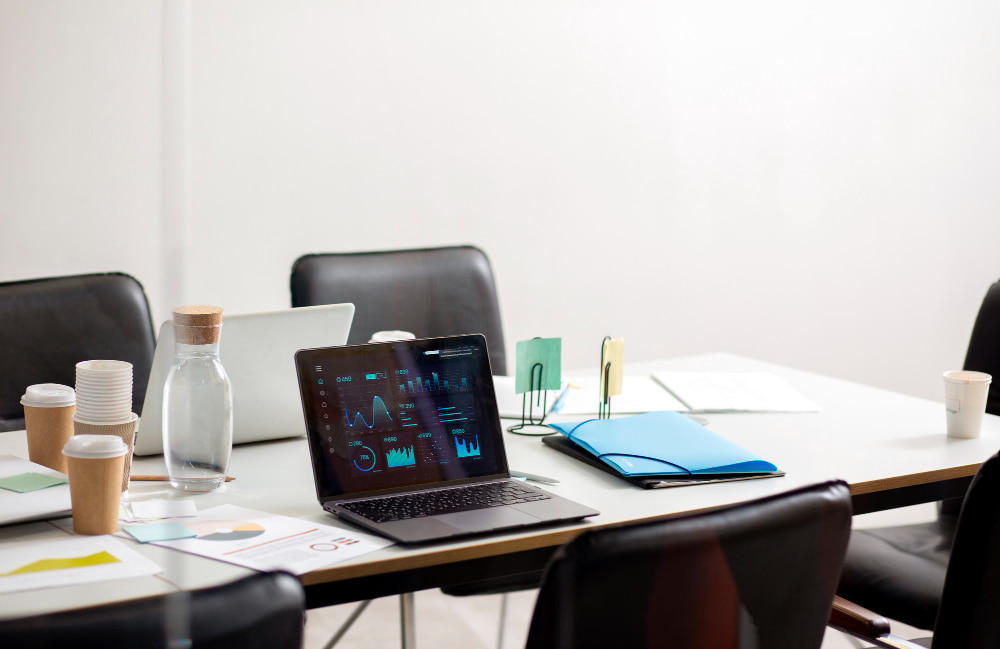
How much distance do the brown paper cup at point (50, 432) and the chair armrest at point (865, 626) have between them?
1.07 meters

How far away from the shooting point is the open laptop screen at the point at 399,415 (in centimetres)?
131

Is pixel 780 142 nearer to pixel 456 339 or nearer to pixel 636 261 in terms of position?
pixel 636 261

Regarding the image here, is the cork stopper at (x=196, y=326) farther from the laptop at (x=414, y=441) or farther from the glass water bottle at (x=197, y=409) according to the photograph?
the laptop at (x=414, y=441)

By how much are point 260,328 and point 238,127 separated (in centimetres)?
144

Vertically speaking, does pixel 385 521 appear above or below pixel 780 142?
below

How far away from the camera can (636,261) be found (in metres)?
3.38

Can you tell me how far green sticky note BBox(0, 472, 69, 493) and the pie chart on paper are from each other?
0.20m

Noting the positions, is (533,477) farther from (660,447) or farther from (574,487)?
(660,447)

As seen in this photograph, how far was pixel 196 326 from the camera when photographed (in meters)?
1.31

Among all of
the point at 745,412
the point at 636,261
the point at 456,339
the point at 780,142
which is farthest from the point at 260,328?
the point at 780,142

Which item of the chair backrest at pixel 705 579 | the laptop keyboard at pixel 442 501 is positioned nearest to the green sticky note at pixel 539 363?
the laptop keyboard at pixel 442 501

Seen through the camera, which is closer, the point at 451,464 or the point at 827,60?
the point at 451,464

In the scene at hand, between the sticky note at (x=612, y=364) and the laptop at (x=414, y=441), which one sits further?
the sticky note at (x=612, y=364)

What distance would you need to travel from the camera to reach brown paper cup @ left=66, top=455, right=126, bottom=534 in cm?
115
